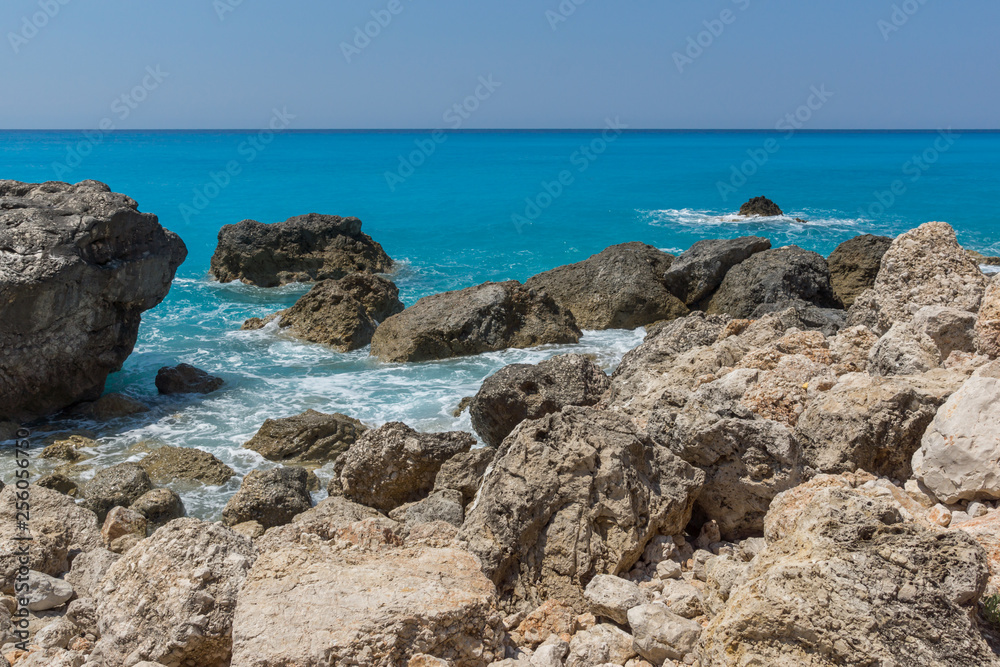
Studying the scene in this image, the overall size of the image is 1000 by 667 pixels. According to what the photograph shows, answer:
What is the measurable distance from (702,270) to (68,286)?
1237 centimetres

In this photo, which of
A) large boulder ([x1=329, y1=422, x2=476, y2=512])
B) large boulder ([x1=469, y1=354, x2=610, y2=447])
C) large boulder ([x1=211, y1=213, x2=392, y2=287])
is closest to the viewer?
large boulder ([x1=329, y1=422, x2=476, y2=512])

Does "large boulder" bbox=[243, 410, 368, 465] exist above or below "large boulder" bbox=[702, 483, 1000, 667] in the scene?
above

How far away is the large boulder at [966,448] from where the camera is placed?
4.16 metres

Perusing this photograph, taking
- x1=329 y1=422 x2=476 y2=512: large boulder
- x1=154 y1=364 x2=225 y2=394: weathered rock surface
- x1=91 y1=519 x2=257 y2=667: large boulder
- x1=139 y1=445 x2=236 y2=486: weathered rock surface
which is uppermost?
x1=154 y1=364 x2=225 y2=394: weathered rock surface

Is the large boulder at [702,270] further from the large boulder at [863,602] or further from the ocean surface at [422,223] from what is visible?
the large boulder at [863,602]

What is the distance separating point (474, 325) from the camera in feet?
47.9

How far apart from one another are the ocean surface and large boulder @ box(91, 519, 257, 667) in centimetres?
456

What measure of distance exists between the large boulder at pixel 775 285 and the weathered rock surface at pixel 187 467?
1052 centimetres

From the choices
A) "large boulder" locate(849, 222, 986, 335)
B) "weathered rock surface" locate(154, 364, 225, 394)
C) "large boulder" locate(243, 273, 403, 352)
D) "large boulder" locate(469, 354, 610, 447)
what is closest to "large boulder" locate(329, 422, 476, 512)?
"large boulder" locate(469, 354, 610, 447)

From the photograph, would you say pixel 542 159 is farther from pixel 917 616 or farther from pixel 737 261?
pixel 917 616

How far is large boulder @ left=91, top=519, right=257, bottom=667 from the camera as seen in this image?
12.7 ft

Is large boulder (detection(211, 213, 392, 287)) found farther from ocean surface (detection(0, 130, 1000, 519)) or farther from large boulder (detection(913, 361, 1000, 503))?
large boulder (detection(913, 361, 1000, 503))

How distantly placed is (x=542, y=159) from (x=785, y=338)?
82324 mm

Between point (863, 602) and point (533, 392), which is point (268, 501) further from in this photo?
point (863, 602)
